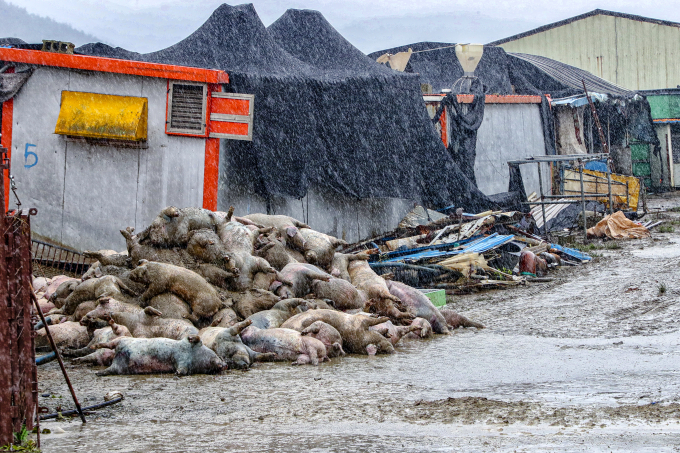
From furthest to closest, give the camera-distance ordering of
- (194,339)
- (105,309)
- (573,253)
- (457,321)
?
(573,253), (457,321), (105,309), (194,339)

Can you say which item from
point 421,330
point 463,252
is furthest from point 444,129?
point 421,330

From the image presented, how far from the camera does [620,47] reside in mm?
37469

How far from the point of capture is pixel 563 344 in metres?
8.23

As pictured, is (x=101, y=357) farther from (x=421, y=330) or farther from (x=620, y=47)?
(x=620, y=47)

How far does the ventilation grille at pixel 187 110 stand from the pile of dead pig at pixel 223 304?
3081 mm

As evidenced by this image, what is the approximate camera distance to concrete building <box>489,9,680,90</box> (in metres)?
36.5

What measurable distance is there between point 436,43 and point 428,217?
16.9 meters

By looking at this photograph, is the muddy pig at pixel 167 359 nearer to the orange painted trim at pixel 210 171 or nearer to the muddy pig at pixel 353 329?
the muddy pig at pixel 353 329

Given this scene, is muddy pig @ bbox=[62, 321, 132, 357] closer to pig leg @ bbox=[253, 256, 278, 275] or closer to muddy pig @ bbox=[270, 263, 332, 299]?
pig leg @ bbox=[253, 256, 278, 275]

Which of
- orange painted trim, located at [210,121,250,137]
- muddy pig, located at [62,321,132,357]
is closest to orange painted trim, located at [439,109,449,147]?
orange painted trim, located at [210,121,250,137]

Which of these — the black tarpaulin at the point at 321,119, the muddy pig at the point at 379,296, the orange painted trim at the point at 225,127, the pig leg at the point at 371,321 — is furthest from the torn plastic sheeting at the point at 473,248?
the pig leg at the point at 371,321

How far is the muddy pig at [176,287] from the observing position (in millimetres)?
8367

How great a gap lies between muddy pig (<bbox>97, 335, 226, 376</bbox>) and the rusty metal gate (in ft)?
7.63

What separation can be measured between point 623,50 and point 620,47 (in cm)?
24
